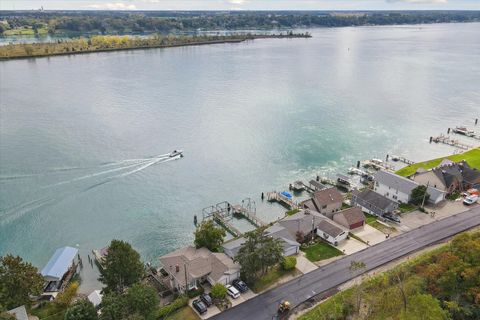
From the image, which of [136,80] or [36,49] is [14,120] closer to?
[136,80]

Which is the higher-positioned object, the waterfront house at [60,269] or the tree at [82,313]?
the tree at [82,313]

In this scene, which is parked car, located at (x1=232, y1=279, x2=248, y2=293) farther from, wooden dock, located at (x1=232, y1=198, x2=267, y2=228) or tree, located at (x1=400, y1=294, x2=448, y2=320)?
wooden dock, located at (x1=232, y1=198, x2=267, y2=228)

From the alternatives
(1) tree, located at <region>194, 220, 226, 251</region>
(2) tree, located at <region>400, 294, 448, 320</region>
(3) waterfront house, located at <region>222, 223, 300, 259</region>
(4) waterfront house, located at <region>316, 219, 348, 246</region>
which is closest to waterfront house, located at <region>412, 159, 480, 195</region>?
(4) waterfront house, located at <region>316, 219, 348, 246</region>

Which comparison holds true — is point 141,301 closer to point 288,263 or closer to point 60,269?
point 60,269

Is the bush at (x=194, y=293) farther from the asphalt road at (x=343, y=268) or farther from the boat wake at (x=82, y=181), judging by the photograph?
the boat wake at (x=82, y=181)

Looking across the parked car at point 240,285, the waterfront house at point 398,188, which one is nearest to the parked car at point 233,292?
the parked car at point 240,285

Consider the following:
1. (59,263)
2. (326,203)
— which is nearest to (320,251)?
(326,203)
